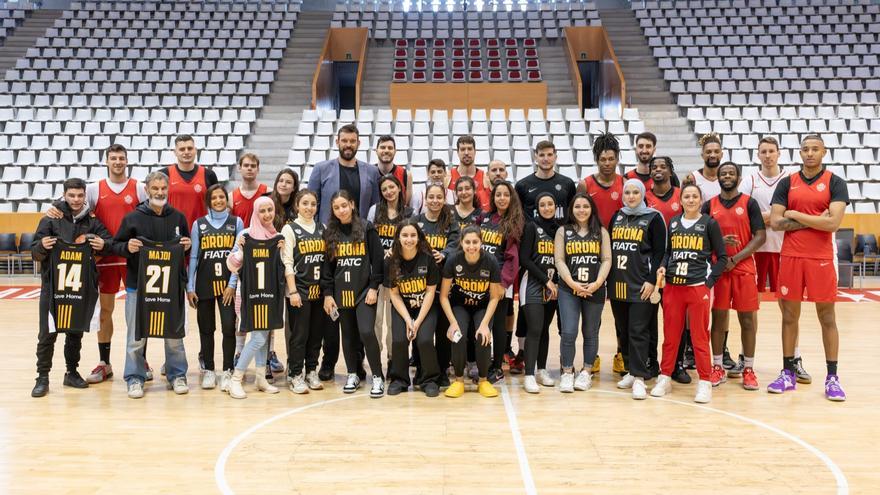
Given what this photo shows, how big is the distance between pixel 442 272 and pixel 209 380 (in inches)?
66.2

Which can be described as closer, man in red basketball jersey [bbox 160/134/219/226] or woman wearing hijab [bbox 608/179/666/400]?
woman wearing hijab [bbox 608/179/666/400]

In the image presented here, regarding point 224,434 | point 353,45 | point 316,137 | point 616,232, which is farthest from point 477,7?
point 224,434

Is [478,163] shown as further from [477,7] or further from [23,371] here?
[477,7]

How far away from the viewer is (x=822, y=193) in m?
4.30

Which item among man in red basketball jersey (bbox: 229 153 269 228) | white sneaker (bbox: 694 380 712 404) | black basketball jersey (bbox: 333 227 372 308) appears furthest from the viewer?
man in red basketball jersey (bbox: 229 153 269 228)

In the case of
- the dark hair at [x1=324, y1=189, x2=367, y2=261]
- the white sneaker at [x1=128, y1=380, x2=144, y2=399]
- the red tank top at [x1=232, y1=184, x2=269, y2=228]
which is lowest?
the white sneaker at [x1=128, y1=380, x2=144, y2=399]

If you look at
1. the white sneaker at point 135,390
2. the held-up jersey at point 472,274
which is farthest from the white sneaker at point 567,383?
the white sneaker at point 135,390

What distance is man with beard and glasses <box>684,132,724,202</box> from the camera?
4.78 metres

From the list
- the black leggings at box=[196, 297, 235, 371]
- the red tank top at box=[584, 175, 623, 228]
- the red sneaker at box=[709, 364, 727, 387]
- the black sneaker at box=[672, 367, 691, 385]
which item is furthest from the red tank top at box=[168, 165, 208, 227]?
the red sneaker at box=[709, 364, 727, 387]

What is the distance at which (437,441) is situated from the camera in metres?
3.51

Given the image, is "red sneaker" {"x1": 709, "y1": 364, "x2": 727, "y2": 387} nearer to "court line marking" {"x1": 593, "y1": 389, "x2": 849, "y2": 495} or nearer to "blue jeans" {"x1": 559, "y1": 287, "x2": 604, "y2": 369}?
"court line marking" {"x1": 593, "y1": 389, "x2": 849, "y2": 495}

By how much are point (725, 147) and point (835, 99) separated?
3396 millimetres

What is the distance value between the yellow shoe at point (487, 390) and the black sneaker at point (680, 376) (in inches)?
51.0

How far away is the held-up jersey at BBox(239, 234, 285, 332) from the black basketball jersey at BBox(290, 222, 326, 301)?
0.42ft
